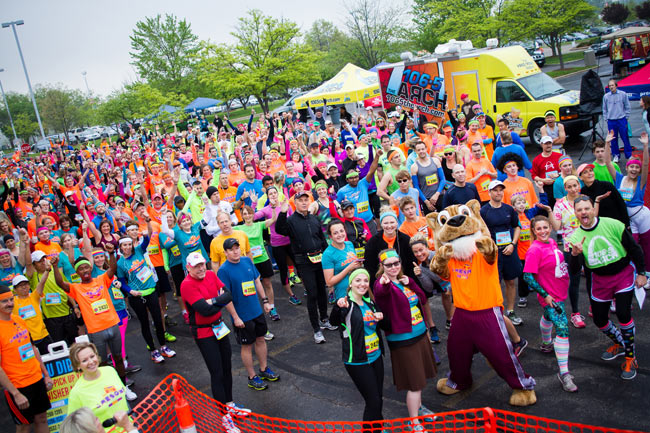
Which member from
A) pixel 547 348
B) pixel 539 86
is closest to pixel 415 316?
pixel 547 348

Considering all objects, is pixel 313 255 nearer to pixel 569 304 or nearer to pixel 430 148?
pixel 569 304

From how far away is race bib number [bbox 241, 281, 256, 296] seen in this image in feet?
17.8

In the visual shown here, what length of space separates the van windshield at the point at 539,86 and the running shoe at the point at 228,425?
43.7 feet

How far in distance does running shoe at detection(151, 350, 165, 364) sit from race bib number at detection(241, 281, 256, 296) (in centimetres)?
209

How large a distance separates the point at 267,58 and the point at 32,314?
27.5 meters

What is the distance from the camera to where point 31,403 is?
4902 millimetres

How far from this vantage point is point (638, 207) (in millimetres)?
6000

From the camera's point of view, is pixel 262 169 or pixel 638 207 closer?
pixel 638 207

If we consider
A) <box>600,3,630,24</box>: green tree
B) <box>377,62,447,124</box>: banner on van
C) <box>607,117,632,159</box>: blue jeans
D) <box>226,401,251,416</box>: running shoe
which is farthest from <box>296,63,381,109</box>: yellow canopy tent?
<box>600,3,630,24</box>: green tree

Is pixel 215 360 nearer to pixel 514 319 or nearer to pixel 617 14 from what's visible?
Answer: pixel 514 319

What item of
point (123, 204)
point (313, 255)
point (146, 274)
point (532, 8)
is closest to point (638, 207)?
point (313, 255)

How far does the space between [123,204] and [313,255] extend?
4768 millimetres

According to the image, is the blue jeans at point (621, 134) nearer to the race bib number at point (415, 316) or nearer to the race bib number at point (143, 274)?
the race bib number at point (415, 316)

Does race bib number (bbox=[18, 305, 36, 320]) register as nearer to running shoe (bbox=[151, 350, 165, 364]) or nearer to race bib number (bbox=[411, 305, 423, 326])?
running shoe (bbox=[151, 350, 165, 364])
